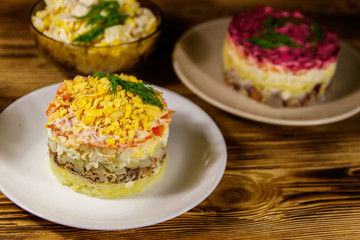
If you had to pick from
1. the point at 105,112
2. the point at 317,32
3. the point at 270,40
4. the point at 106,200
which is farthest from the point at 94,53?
the point at 317,32

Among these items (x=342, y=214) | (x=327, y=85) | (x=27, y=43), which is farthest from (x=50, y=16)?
(x=342, y=214)

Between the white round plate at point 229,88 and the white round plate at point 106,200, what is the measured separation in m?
0.37

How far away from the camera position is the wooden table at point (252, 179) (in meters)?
2.04

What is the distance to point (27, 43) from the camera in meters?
3.15

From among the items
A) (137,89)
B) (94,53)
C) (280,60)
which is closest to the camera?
(137,89)

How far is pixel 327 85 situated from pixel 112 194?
1.55 metres

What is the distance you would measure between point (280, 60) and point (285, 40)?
173mm

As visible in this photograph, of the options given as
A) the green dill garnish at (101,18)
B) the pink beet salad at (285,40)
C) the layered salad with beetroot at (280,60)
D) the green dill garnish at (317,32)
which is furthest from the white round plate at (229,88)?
the green dill garnish at (101,18)

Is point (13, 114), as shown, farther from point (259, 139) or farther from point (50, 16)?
point (259, 139)

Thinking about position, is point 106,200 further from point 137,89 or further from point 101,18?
point 101,18

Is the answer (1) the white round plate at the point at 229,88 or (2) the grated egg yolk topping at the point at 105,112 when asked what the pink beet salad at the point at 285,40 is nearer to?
(1) the white round plate at the point at 229,88

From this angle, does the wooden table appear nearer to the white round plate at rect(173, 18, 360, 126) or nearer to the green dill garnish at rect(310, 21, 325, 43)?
the white round plate at rect(173, 18, 360, 126)

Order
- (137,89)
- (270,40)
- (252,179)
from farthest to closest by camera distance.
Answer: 1. (270,40)
2. (252,179)
3. (137,89)

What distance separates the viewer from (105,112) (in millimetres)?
1943
